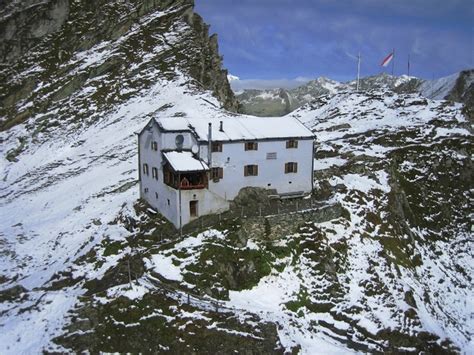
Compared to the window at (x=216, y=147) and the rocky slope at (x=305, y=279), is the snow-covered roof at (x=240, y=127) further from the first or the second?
the rocky slope at (x=305, y=279)

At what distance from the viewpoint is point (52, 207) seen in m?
60.2

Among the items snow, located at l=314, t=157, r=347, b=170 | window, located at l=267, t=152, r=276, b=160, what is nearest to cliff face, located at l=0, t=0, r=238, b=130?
snow, located at l=314, t=157, r=347, b=170

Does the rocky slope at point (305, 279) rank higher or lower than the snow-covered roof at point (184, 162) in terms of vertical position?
lower

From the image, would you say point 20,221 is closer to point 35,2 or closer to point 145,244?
point 145,244

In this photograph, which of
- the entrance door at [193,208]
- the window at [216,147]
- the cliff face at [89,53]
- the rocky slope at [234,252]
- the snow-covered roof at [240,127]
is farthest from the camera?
the cliff face at [89,53]

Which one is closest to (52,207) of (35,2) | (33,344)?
(33,344)

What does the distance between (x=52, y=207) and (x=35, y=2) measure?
9012 centimetres

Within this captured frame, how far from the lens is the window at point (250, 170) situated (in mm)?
45584

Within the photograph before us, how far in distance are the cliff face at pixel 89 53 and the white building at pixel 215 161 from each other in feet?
170

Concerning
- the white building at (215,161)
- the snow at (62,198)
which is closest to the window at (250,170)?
the white building at (215,161)

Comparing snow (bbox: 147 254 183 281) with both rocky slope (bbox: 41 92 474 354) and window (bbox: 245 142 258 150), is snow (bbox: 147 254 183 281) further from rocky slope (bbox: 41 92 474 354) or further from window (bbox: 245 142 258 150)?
window (bbox: 245 142 258 150)

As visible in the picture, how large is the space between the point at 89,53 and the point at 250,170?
274ft

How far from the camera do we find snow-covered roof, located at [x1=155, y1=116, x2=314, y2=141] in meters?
44.5

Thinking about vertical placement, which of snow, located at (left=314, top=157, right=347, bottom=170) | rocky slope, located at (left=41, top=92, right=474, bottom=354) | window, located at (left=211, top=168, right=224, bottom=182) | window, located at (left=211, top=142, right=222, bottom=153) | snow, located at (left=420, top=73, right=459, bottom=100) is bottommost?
rocky slope, located at (left=41, top=92, right=474, bottom=354)
